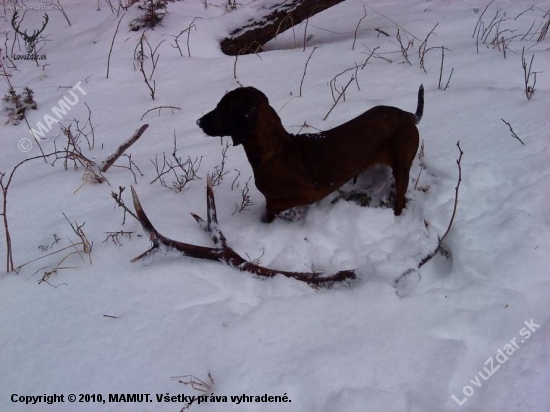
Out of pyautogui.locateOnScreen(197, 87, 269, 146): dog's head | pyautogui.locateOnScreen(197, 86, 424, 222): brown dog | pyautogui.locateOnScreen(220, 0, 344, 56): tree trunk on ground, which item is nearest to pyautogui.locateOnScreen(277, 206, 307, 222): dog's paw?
pyautogui.locateOnScreen(197, 86, 424, 222): brown dog

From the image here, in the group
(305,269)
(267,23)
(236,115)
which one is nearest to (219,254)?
(305,269)

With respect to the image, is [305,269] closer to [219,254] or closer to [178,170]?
[219,254]

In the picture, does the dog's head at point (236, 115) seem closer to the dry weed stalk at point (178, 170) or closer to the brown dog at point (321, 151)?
the brown dog at point (321, 151)

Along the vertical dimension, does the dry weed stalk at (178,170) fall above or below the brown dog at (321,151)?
below

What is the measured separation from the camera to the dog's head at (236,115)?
1.77 metres

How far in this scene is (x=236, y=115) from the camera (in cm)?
178

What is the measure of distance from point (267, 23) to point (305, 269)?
2.71 meters

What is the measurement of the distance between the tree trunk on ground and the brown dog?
2.17 meters

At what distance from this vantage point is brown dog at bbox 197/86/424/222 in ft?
6.19

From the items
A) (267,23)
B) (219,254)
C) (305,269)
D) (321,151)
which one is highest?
(267,23)

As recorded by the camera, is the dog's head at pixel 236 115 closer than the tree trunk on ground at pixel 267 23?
Yes

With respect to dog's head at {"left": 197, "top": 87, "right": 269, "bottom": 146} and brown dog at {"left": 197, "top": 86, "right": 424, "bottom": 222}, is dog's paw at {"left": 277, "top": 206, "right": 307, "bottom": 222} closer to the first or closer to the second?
brown dog at {"left": 197, "top": 86, "right": 424, "bottom": 222}

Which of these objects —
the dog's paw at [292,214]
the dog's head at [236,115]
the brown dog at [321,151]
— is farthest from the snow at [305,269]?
the dog's head at [236,115]

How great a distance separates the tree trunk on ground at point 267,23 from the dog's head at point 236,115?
2.19 meters
